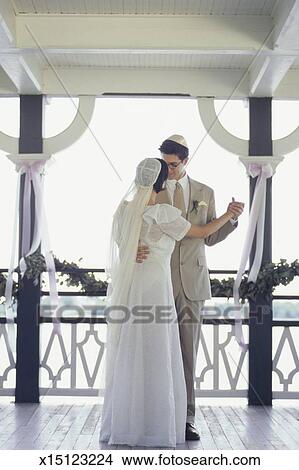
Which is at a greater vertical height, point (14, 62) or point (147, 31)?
point (147, 31)

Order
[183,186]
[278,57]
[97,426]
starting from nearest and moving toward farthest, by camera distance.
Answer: [183,186]
[97,426]
[278,57]

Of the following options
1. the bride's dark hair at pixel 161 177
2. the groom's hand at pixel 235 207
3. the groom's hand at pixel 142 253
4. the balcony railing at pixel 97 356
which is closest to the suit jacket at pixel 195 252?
the groom's hand at pixel 235 207

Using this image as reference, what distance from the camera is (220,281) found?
5910 millimetres

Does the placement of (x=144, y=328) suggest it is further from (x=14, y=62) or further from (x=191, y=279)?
(x=14, y=62)

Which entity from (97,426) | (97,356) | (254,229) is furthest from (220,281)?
(97,426)

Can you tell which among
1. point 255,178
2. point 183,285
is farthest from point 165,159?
point 255,178

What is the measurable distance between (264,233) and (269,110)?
946 mm

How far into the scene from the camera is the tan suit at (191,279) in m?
4.52

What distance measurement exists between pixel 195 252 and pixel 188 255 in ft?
0.15

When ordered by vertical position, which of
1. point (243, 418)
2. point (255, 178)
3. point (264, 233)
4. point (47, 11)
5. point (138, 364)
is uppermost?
point (47, 11)

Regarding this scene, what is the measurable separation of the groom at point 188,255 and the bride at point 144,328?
255 millimetres

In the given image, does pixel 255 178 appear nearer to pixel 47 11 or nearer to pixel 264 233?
pixel 264 233

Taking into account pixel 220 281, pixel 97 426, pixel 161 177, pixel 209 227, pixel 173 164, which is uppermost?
pixel 173 164

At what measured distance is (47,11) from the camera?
5000mm
